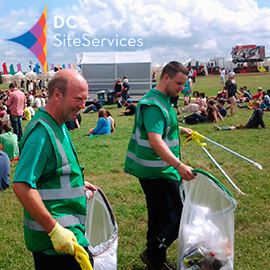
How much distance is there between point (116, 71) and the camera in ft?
78.9

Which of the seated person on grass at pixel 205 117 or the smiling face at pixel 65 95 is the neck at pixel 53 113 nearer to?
the smiling face at pixel 65 95

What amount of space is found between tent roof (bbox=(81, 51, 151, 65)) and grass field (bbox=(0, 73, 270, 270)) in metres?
14.0

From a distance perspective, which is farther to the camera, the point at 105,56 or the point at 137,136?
the point at 105,56

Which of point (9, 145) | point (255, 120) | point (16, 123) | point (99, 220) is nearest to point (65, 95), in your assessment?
point (99, 220)

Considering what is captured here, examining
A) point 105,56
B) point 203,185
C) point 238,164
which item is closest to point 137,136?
point 203,185

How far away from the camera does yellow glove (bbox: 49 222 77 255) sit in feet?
6.59

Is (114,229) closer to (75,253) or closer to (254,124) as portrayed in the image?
(75,253)

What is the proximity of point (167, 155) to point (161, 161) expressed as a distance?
1.09 feet

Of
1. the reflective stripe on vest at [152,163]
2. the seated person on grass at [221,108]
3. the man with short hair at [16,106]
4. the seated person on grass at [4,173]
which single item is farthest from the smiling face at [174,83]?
the seated person on grass at [221,108]

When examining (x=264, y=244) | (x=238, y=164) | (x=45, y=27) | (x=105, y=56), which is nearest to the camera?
(x=264, y=244)

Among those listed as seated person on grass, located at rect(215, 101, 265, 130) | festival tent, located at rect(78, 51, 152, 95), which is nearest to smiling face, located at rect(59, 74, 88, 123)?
seated person on grass, located at rect(215, 101, 265, 130)

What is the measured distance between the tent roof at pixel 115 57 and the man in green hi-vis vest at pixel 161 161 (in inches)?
818

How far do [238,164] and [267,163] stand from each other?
0.61 m

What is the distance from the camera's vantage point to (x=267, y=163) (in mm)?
7641
